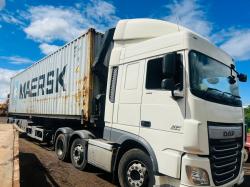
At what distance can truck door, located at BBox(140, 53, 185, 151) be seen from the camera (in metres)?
5.06

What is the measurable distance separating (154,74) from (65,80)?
446 centimetres

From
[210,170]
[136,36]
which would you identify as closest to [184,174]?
[210,170]

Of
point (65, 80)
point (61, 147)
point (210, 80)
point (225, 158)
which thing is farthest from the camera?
point (65, 80)

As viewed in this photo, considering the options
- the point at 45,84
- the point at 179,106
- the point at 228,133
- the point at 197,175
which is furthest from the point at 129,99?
the point at 45,84

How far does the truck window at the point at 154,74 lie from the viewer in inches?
218

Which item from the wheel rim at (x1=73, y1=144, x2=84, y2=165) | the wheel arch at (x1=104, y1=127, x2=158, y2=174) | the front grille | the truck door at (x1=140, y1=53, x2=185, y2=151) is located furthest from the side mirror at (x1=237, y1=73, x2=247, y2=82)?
the wheel rim at (x1=73, y1=144, x2=84, y2=165)

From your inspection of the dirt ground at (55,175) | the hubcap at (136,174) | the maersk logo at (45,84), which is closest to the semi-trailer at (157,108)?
the hubcap at (136,174)

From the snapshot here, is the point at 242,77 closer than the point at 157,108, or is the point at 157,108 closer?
the point at 157,108

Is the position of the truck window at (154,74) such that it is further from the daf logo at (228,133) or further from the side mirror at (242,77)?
the side mirror at (242,77)

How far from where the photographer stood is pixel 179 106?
5062 mm

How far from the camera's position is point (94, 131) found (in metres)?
8.09

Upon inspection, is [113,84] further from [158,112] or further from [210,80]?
[210,80]

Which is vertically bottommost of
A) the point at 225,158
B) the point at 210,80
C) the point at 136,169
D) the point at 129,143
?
the point at 136,169

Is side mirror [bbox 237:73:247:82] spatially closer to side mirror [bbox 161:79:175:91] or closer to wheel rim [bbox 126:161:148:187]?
side mirror [bbox 161:79:175:91]
